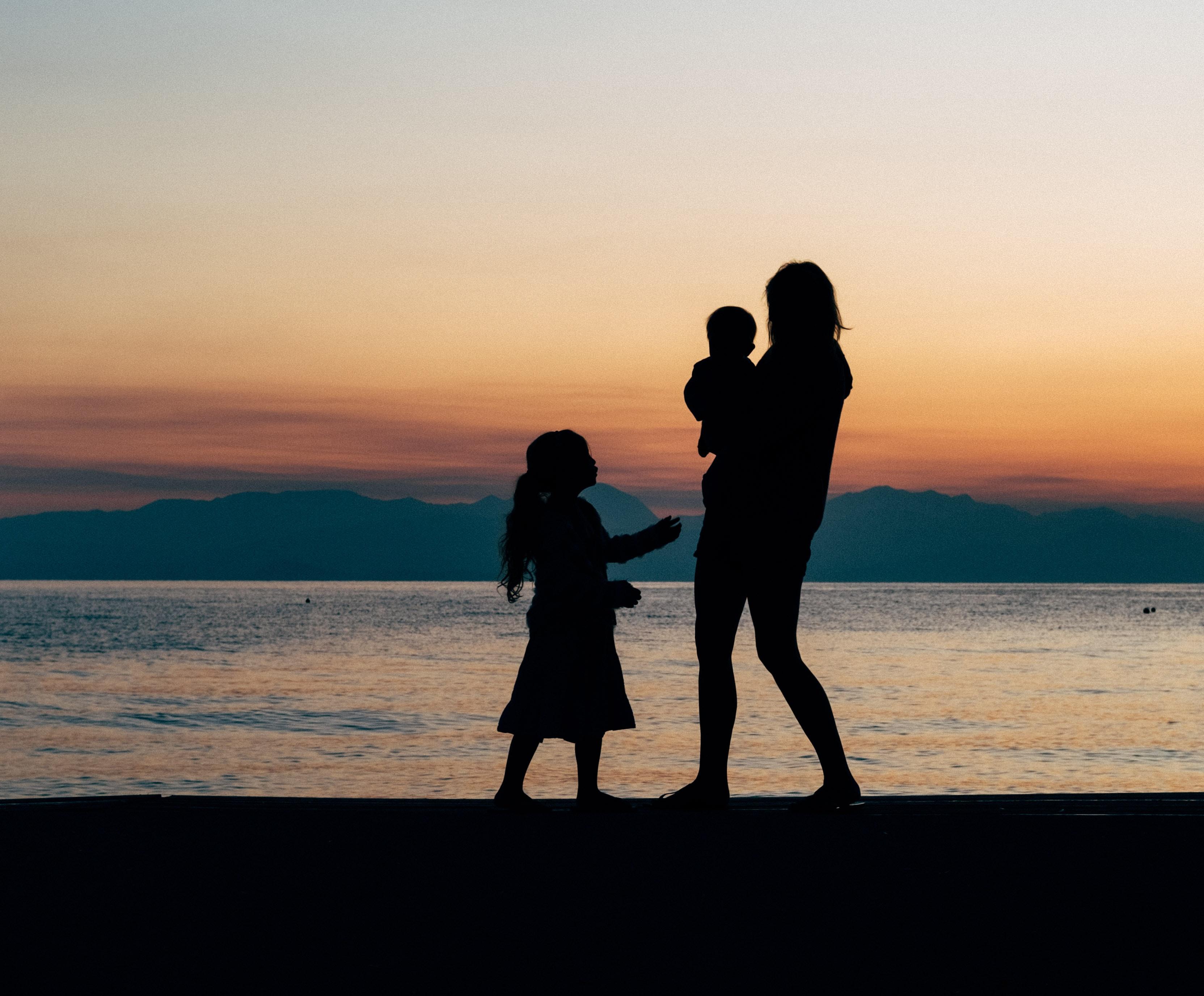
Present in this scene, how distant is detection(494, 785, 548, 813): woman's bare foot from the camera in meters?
4.44

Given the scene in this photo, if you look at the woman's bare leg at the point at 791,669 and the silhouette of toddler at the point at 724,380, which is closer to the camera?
the woman's bare leg at the point at 791,669

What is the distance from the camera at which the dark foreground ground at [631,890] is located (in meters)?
2.61

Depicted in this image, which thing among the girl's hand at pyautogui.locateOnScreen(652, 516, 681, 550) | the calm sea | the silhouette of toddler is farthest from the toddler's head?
the calm sea

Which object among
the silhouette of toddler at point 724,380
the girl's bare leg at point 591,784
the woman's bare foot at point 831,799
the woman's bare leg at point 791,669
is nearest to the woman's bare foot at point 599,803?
the girl's bare leg at point 591,784

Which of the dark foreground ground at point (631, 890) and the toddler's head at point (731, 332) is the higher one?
the toddler's head at point (731, 332)

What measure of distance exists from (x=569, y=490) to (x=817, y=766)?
10.3 metres

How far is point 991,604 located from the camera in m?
122

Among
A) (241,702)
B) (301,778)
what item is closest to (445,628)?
(241,702)

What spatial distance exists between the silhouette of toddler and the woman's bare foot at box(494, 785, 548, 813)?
56.5 inches

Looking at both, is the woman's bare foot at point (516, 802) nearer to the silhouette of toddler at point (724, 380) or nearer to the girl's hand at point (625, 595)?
the girl's hand at point (625, 595)

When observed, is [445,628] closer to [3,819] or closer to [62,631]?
[62,631]

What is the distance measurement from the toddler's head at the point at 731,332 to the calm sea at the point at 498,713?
309 inches

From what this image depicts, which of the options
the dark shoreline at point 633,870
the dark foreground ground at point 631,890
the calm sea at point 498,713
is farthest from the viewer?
the calm sea at point 498,713

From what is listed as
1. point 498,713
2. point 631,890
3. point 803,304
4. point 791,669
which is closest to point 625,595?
point 791,669
